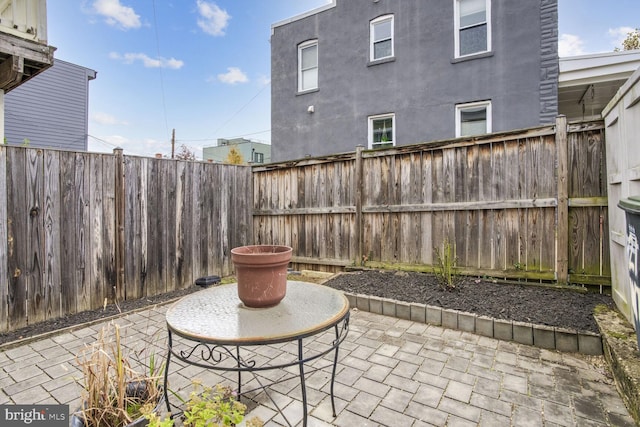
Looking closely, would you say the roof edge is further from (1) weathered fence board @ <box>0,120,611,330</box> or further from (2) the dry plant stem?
(2) the dry plant stem

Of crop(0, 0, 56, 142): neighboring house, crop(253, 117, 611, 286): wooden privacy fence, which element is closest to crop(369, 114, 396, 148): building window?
crop(253, 117, 611, 286): wooden privacy fence

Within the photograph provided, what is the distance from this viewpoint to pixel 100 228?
11.8 feet

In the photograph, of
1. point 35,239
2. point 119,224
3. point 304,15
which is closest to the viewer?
point 35,239

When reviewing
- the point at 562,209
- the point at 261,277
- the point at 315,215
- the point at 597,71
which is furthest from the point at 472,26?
the point at 261,277

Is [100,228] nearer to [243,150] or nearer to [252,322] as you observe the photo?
[252,322]

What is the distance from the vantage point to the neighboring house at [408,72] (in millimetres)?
6191

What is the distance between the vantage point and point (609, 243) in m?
2.97

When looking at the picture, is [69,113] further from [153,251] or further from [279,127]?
[153,251]

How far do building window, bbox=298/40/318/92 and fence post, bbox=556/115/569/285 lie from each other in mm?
6626

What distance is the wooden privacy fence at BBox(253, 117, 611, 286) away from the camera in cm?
316

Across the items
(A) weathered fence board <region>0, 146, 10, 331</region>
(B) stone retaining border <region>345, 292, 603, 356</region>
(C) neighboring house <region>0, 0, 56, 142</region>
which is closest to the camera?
(B) stone retaining border <region>345, 292, 603, 356</region>

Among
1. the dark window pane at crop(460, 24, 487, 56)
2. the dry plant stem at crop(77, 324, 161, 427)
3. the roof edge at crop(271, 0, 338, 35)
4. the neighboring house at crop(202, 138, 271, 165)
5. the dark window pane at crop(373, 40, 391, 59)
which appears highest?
the roof edge at crop(271, 0, 338, 35)

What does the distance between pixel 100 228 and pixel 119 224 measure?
0.20 metres

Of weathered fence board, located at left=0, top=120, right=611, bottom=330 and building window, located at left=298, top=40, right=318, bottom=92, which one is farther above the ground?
building window, located at left=298, top=40, right=318, bottom=92
